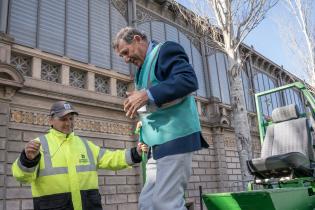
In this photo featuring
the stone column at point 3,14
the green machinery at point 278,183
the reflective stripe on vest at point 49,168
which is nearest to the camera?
the green machinery at point 278,183

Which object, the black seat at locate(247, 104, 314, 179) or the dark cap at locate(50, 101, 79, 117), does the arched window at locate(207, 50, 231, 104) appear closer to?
the black seat at locate(247, 104, 314, 179)

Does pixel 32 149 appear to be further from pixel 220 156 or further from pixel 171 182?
pixel 220 156

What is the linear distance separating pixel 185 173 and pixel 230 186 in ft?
45.7

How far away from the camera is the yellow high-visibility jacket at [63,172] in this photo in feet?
9.91

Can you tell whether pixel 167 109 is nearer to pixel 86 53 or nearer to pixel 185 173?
pixel 185 173

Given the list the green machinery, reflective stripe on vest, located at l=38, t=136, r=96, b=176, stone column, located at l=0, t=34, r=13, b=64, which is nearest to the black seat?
the green machinery

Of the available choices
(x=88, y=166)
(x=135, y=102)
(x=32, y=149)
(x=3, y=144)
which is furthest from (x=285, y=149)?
(x=3, y=144)

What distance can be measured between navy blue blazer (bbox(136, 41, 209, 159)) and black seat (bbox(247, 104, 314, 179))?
2.52 metres

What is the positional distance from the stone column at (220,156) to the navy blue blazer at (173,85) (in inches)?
515

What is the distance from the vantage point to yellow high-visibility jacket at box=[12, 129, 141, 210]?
302 centimetres

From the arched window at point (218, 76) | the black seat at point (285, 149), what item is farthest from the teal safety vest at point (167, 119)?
the arched window at point (218, 76)

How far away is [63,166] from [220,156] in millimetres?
12224

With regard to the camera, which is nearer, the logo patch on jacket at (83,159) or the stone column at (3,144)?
the logo patch on jacket at (83,159)

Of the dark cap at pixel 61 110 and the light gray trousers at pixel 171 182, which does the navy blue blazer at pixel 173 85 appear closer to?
the light gray trousers at pixel 171 182
